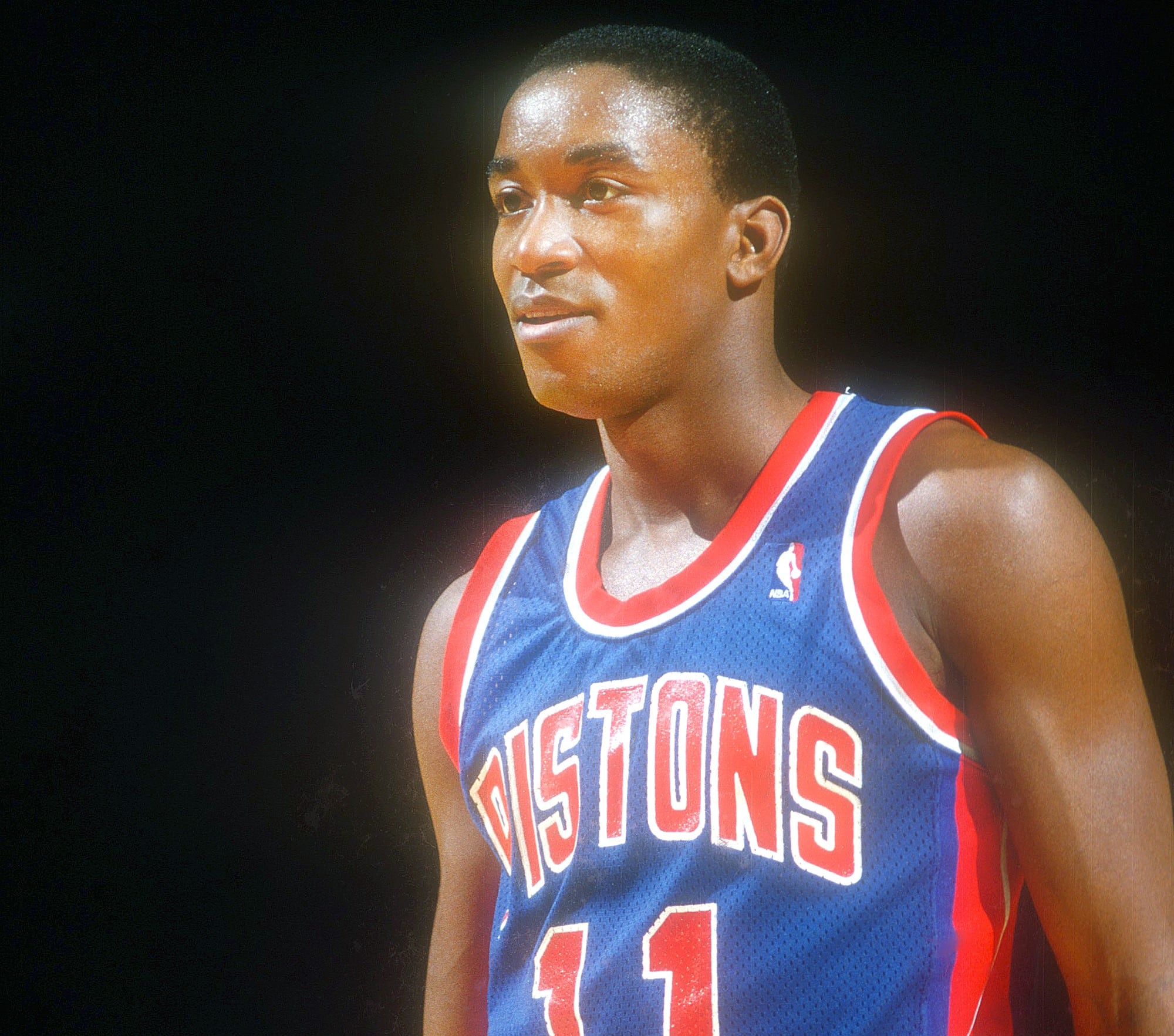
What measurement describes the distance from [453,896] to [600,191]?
903 mm

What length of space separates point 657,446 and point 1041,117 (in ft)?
2.15

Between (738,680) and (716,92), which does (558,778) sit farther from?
(716,92)

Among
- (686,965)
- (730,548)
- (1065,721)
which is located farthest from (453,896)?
(1065,721)

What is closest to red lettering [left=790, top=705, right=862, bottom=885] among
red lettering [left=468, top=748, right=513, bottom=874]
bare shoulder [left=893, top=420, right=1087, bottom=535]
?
bare shoulder [left=893, top=420, right=1087, bottom=535]

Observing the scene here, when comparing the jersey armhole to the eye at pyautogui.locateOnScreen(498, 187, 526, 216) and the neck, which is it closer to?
the neck

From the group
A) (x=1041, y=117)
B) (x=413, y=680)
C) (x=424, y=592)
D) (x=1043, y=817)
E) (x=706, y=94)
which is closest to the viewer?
(x=1043, y=817)

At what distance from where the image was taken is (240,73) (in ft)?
5.71

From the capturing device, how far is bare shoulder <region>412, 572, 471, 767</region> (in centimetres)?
148

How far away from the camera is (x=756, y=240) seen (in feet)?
4.37

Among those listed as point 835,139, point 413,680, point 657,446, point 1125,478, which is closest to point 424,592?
point 413,680

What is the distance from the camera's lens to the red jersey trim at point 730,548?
1.27 meters

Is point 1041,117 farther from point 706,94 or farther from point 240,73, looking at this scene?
point 240,73

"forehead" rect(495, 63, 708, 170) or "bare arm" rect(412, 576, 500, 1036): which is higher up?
"forehead" rect(495, 63, 708, 170)

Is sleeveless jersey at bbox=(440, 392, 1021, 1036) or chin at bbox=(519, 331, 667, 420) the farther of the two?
chin at bbox=(519, 331, 667, 420)
